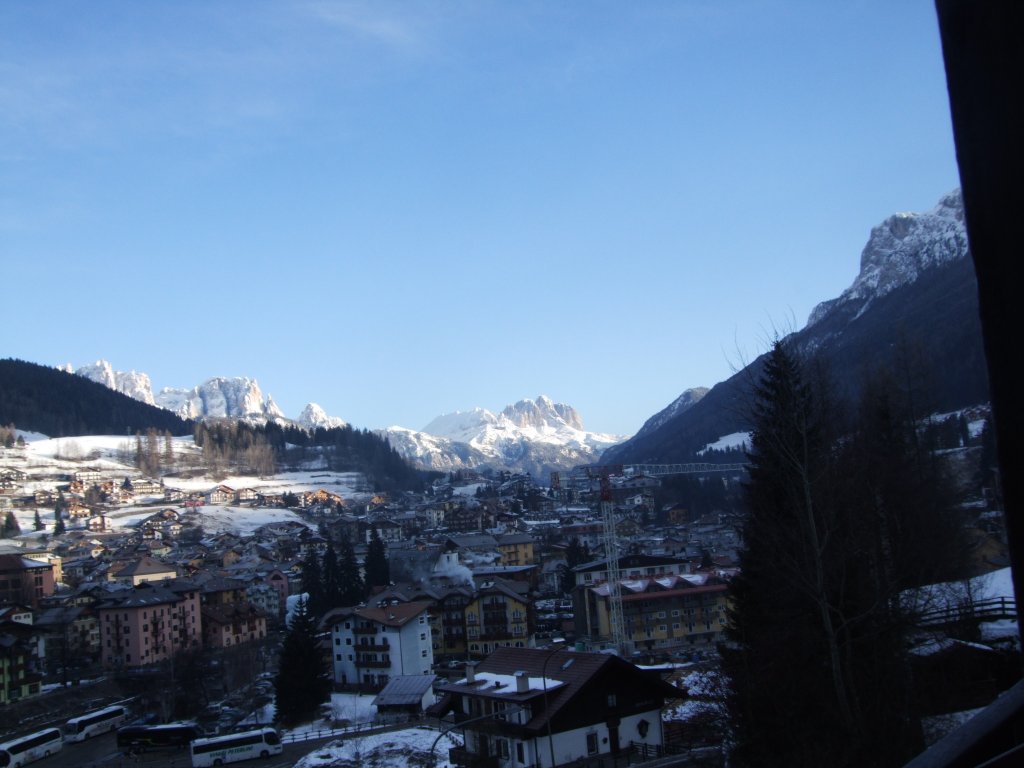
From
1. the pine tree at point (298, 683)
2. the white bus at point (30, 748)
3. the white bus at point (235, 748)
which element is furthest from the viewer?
the pine tree at point (298, 683)

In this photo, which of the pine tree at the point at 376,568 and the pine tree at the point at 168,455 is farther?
the pine tree at the point at 168,455

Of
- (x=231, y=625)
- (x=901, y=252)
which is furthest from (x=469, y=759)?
(x=901, y=252)

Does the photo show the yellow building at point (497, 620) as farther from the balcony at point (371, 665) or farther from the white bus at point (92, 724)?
the white bus at point (92, 724)

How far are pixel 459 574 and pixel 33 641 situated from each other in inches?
648

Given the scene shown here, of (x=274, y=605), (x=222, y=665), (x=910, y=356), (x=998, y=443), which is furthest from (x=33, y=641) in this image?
(x=998, y=443)

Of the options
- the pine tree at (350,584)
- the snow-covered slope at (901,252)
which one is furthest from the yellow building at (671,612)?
the snow-covered slope at (901,252)

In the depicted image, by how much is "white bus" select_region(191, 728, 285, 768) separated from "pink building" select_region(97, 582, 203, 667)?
13422mm

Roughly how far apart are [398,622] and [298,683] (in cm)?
385

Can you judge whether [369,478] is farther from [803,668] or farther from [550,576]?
[803,668]

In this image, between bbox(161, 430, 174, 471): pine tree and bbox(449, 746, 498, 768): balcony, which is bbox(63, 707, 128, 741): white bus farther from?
bbox(161, 430, 174, 471): pine tree

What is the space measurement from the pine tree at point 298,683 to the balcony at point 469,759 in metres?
8.95

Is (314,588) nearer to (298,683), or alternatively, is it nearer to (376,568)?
(376,568)

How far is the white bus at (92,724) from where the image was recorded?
22.3 metres

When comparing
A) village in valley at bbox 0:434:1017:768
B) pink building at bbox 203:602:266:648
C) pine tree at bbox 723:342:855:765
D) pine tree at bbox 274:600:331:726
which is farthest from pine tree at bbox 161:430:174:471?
pine tree at bbox 723:342:855:765
